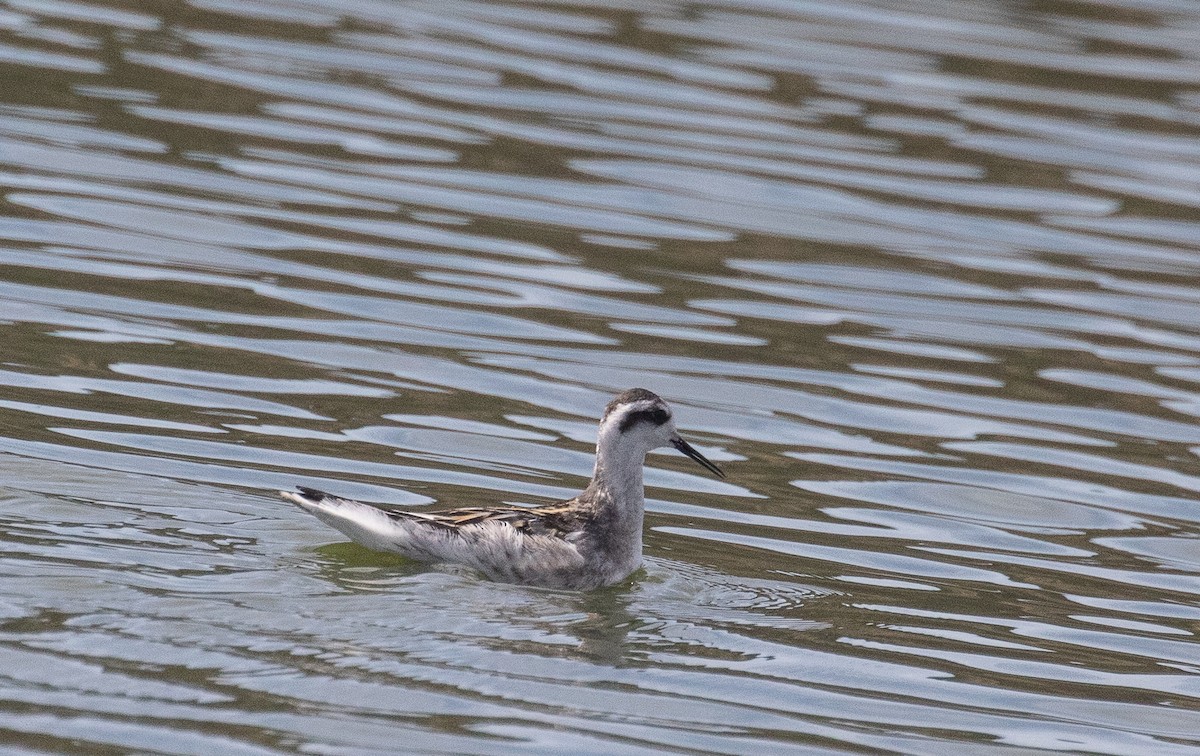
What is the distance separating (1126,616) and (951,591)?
0.94m

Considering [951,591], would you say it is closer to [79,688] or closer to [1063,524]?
[1063,524]

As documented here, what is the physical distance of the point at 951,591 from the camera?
1218 cm

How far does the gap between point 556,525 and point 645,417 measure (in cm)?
95

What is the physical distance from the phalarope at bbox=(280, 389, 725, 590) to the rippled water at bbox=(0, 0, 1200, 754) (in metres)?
0.18

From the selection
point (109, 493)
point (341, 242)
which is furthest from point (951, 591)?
point (341, 242)

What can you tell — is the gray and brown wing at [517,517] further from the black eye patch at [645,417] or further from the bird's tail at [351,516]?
the black eye patch at [645,417]

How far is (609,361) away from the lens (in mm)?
16094

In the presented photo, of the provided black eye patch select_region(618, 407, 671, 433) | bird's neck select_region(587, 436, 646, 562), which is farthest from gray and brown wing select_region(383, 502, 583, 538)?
black eye patch select_region(618, 407, 671, 433)

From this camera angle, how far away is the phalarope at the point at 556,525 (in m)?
11.1

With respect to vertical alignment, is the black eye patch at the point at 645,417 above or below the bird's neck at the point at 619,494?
above

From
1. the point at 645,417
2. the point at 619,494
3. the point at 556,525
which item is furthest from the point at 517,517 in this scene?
the point at 645,417

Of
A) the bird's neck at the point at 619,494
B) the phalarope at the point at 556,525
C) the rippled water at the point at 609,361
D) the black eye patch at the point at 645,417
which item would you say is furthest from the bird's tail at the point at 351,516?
the black eye patch at the point at 645,417

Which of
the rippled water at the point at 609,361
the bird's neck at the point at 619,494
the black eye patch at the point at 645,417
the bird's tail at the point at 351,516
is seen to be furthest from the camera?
the black eye patch at the point at 645,417

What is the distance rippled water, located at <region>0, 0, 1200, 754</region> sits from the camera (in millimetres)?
9727
